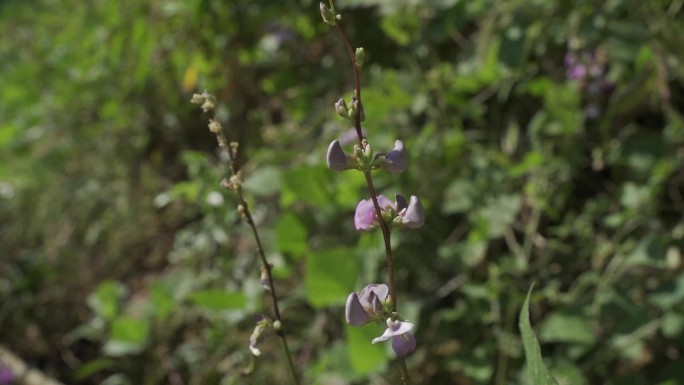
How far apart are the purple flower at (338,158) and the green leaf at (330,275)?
807mm

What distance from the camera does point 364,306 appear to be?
2.48 ft

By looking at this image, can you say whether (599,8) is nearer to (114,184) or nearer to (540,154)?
(540,154)

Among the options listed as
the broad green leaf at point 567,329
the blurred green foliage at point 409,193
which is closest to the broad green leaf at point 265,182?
the blurred green foliage at point 409,193

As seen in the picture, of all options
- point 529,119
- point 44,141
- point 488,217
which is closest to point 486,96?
point 529,119

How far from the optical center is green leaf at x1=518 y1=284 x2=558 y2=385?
80 cm

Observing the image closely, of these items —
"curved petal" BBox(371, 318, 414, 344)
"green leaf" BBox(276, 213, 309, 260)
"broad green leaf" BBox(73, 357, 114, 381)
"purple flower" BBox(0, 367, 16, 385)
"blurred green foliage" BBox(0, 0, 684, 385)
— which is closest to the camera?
"curved petal" BBox(371, 318, 414, 344)

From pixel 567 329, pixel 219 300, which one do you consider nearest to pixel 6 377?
pixel 219 300

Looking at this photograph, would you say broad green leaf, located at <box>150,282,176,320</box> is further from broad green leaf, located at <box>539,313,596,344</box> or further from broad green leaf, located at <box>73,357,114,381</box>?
broad green leaf, located at <box>539,313,596,344</box>

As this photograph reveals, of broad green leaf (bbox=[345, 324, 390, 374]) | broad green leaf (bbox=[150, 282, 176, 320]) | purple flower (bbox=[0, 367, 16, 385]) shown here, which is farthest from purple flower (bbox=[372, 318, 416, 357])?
purple flower (bbox=[0, 367, 16, 385])

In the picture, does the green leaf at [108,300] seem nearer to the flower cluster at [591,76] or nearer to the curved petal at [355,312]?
the flower cluster at [591,76]

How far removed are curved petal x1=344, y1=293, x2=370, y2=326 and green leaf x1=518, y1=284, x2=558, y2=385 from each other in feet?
0.52

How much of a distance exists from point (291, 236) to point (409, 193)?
262 mm

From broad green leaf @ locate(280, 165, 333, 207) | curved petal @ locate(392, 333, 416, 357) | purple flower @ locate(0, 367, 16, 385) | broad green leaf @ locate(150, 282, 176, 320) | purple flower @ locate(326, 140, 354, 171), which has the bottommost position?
purple flower @ locate(0, 367, 16, 385)

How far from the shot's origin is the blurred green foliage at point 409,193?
154 centimetres
